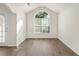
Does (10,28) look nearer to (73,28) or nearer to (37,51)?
(37,51)

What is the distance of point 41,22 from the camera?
9.99 meters

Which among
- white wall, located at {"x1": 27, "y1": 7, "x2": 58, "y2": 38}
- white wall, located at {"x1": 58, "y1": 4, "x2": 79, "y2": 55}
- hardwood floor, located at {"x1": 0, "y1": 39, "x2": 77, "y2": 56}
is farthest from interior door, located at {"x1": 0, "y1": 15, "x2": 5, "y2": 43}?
white wall, located at {"x1": 27, "y1": 7, "x2": 58, "y2": 38}

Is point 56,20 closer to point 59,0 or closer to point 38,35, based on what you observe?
point 38,35

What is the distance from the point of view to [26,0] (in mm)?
602

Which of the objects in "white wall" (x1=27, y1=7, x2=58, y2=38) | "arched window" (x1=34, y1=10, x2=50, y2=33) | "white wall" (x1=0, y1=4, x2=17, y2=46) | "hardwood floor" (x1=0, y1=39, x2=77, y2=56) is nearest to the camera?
"hardwood floor" (x1=0, y1=39, x2=77, y2=56)

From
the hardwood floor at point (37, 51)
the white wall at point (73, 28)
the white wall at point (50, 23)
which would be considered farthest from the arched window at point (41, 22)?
the hardwood floor at point (37, 51)

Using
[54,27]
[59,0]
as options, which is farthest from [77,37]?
[54,27]

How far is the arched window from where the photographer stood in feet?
32.8

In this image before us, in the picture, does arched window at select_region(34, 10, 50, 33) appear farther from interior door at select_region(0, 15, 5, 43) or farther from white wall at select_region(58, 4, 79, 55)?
interior door at select_region(0, 15, 5, 43)

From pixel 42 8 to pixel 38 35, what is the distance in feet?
6.35

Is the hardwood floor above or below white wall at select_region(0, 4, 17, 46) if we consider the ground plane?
below

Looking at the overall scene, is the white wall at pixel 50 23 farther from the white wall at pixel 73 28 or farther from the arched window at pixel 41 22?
the white wall at pixel 73 28

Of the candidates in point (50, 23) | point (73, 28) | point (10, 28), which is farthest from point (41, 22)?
point (73, 28)

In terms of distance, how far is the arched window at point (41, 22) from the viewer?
9984 millimetres
